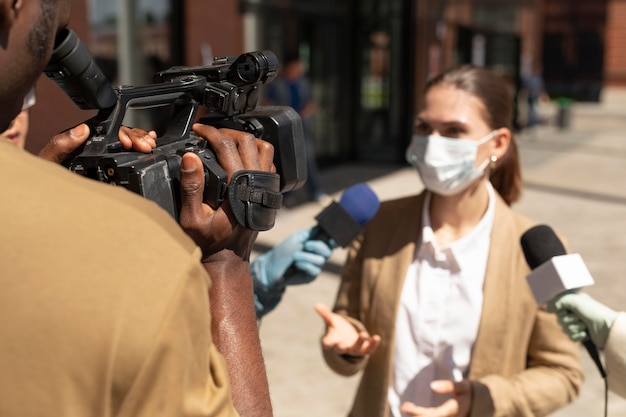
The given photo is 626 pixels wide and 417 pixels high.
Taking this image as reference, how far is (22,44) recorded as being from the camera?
0.89m

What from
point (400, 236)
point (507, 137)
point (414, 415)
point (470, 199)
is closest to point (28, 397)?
point (414, 415)

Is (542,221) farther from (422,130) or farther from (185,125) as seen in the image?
(185,125)

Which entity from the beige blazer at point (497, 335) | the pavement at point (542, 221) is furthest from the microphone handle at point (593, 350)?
the pavement at point (542, 221)

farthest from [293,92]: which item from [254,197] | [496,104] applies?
[254,197]

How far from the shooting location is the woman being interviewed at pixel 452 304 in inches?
84.7

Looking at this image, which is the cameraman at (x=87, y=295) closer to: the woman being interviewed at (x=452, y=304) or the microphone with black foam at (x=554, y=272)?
the microphone with black foam at (x=554, y=272)

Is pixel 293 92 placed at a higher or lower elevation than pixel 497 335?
lower

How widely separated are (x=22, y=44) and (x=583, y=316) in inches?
52.4

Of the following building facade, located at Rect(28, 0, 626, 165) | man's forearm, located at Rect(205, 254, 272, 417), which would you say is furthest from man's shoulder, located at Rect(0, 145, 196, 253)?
building facade, located at Rect(28, 0, 626, 165)

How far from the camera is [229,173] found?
1.22 metres

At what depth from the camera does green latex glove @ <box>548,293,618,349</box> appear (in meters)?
1.72

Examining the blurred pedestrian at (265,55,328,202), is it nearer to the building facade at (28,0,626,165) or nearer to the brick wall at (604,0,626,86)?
the building facade at (28,0,626,165)

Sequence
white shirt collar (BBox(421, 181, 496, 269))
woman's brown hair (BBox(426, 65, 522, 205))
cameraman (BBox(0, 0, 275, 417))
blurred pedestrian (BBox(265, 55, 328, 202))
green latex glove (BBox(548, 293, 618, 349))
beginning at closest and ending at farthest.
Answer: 1. cameraman (BBox(0, 0, 275, 417))
2. green latex glove (BBox(548, 293, 618, 349))
3. white shirt collar (BBox(421, 181, 496, 269))
4. woman's brown hair (BBox(426, 65, 522, 205))
5. blurred pedestrian (BBox(265, 55, 328, 202))

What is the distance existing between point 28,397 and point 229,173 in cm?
51
